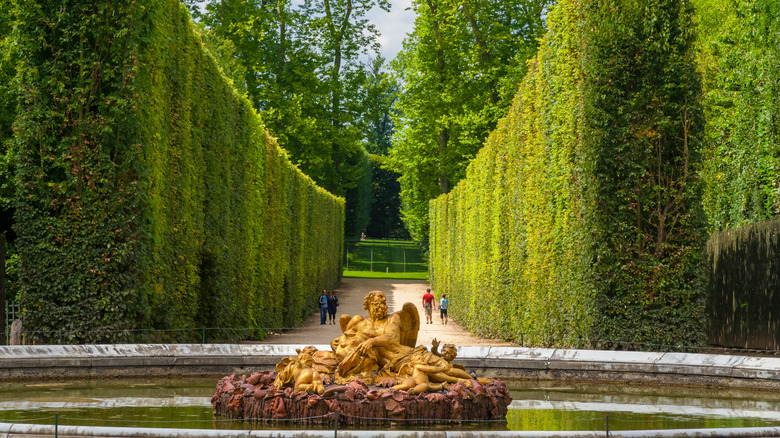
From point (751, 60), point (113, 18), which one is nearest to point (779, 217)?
point (751, 60)

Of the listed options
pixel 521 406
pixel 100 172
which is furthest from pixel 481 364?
pixel 100 172

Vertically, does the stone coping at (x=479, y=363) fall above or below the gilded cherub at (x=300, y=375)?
below

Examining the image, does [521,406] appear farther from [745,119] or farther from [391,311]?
[391,311]

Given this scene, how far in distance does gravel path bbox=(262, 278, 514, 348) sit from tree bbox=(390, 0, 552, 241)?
6.62 metres

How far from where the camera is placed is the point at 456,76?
4000cm

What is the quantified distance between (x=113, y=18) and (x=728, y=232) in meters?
13.7

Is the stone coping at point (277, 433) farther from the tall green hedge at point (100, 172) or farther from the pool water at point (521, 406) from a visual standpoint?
the tall green hedge at point (100, 172)

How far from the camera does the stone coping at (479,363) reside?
977 centimetres

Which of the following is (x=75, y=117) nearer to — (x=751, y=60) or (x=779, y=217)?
(x=779, y=217)

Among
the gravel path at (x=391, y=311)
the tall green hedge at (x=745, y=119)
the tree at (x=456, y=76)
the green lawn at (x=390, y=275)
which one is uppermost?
the tree at (x=456, y=76)

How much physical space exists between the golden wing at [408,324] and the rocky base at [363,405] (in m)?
0.83

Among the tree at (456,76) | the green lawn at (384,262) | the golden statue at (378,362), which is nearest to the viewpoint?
the golden statue at (378,362)

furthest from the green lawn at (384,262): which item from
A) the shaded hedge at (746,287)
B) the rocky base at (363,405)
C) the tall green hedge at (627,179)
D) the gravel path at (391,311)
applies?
the rocky base at (363,405)

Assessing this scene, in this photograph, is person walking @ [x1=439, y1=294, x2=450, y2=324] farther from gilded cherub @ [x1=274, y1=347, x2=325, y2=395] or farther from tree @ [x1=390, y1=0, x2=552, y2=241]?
gilded cherub @ [x1=274, y1=347, x2=325, y2=395]
